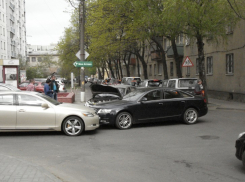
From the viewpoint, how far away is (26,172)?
18.4 ft

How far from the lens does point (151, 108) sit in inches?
454

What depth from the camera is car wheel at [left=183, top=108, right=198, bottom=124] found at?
12.1 m

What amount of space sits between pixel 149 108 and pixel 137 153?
4061 mm

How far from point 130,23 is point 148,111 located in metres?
13.0

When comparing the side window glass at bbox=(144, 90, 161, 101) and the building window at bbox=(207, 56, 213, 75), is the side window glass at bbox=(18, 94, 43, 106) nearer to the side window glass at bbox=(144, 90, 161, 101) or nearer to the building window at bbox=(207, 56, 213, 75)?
the side window glass at bbox=(144, 90, 161, 101)

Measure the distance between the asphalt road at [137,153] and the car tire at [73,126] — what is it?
0.74 ft

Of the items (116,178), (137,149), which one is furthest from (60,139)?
(116,178)

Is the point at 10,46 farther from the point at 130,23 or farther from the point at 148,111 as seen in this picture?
the point at 148,111

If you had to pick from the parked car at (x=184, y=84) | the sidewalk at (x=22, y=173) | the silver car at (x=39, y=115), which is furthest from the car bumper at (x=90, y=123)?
the parked car at (x=184, y=84)

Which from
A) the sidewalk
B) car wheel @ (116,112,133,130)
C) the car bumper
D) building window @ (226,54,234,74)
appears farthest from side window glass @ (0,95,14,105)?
building window @ (226,54,234,74)

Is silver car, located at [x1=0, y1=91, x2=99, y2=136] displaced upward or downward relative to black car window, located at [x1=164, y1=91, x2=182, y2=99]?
downward

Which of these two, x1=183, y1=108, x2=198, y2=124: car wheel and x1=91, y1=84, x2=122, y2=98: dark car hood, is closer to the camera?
x1=183, y1=108, x2=198, y2=124: car wheel

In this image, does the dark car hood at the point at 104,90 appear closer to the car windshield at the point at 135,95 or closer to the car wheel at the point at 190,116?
the car windshield at the point at 135,95

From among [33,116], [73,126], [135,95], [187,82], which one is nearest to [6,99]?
[33,116]
